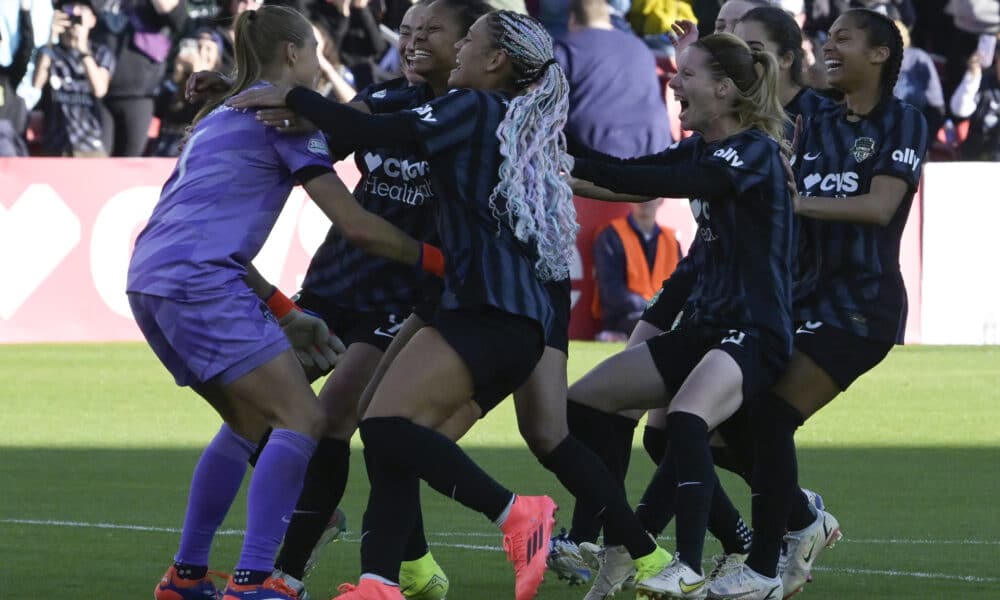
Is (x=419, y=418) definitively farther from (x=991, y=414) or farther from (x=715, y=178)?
(x=991, y=414)

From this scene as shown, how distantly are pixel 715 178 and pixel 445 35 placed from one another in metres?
1.04

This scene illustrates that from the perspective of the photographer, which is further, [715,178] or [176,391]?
[176,391]

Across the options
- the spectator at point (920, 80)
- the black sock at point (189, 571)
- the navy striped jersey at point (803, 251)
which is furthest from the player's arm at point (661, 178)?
A: the spectator at point (920, 80)

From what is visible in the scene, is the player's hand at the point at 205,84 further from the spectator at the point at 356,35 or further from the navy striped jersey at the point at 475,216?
the spectator at the point at 356,35

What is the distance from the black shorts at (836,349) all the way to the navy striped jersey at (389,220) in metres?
1.21

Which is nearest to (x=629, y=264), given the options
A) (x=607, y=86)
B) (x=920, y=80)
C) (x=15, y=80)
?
(x=607, y=86)

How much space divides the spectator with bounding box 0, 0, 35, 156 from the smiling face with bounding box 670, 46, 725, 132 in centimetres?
1085

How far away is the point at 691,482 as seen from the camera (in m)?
5.80

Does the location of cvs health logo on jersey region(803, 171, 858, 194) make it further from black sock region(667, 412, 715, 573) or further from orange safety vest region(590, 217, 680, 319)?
orange safety vest region(590, 217, 680, 319)

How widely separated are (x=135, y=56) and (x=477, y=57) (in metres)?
11.8

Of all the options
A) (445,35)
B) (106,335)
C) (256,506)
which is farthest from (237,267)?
(106,335)

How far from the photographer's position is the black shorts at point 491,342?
5.55 m

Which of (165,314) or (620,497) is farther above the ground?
(165,314)

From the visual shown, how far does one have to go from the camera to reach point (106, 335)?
50.3 ft
